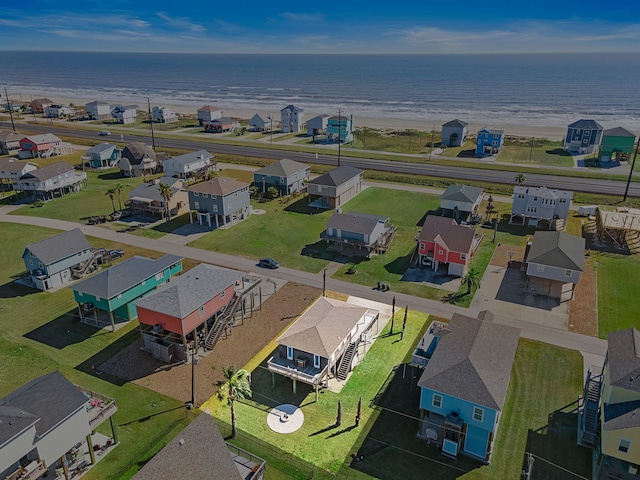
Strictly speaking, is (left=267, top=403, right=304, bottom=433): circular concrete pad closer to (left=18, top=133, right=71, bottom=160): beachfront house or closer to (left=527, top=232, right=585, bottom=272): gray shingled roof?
(left=527, top=232, right=585, bottom=272): gray shingled roof

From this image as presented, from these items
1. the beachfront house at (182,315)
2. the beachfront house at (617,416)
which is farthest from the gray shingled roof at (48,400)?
the beachfront house at (617,416)

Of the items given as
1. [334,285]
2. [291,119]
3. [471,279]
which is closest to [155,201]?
[334,285]

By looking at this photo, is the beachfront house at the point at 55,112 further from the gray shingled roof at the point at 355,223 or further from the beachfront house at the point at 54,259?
the gray shingled roof at the point at 355,223

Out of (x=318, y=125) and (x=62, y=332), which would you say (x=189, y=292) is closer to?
(x=62, y=332)

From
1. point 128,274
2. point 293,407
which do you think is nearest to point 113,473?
point 293,407

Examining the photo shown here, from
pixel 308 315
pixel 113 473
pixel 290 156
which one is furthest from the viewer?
pixel 290 156

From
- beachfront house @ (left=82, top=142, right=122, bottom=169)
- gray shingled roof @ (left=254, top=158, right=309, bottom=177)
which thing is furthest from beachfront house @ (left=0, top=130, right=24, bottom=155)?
gray shingled roof @ (left=254, top=158, right=309, bottom=177)

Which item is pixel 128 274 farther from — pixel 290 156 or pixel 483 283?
pixel 290 156
